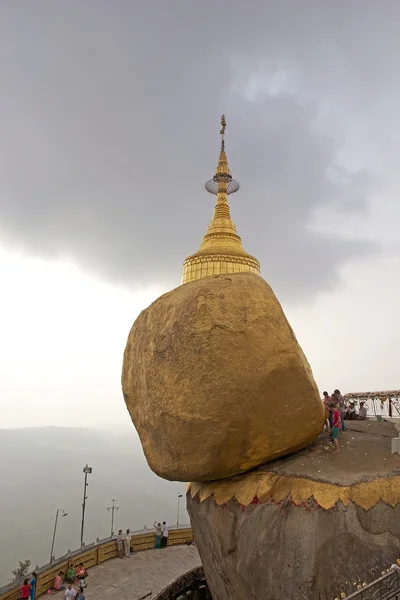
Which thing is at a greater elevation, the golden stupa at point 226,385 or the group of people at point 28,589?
the golden stupa at point 226,385

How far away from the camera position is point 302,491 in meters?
8.02

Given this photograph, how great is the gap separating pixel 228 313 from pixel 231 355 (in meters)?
0.85

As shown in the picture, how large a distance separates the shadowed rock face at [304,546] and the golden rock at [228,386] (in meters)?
1.16

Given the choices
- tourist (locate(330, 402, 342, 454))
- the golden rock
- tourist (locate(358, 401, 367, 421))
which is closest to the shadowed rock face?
the golden rock

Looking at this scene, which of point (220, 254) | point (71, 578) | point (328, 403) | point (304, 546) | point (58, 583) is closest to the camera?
point (304, 546)

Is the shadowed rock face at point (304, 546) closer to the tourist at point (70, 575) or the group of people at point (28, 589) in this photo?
the group of people at point (28, 589)

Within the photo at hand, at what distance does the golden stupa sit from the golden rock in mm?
19

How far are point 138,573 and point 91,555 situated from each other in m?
2.21

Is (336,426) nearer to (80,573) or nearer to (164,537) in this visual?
(80,573)

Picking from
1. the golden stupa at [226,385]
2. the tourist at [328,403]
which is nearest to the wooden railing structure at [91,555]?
the golden stupa at [226,385]

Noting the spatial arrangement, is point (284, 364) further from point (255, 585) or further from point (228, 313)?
point (255, 585)

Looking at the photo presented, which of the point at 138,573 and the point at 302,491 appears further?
the point at 138,573

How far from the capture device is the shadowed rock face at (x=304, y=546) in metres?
7.37

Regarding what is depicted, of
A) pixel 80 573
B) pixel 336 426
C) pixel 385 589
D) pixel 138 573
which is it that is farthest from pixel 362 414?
pixel 138 573
